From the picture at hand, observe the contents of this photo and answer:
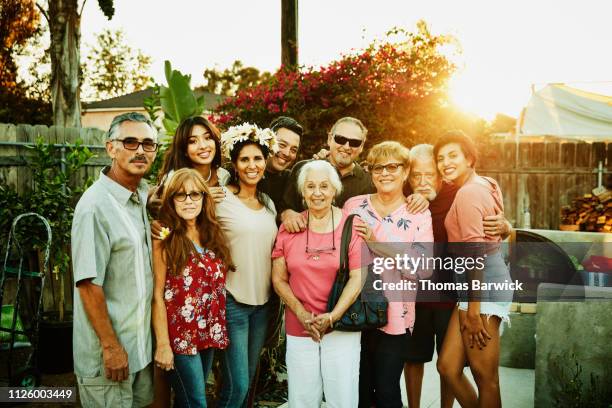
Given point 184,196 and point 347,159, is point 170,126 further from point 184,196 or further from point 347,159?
point 184,196

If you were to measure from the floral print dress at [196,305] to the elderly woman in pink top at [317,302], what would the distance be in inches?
15.6

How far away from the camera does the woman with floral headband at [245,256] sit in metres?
3.35

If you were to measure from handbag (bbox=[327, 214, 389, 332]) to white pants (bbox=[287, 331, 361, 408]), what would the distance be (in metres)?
0.09

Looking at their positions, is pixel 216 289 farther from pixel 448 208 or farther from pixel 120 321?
pixel 448 208

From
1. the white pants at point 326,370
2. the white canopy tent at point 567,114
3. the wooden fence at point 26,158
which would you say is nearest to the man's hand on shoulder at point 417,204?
the white pants at point 326,370

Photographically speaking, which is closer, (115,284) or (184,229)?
(115,284)

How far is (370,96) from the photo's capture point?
7750 millimetres

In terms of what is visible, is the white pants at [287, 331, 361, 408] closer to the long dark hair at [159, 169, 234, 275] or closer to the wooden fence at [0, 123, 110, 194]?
the long dark hair at [159, 169, 234, 275]

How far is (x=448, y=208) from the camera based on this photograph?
367 centimetres

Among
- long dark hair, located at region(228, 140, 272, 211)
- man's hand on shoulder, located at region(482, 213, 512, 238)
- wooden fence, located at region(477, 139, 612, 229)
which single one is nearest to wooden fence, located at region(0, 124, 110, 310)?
long dark hair, located at region(228, 140, 272, 211)

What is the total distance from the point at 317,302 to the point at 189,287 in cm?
76

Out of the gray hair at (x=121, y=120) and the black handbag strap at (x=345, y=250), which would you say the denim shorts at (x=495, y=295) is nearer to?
the black handbag strap at (x=345, y=250)

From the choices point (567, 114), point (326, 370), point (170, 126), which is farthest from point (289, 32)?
point (326, 370)

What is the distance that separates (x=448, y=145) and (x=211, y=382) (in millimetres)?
2887
